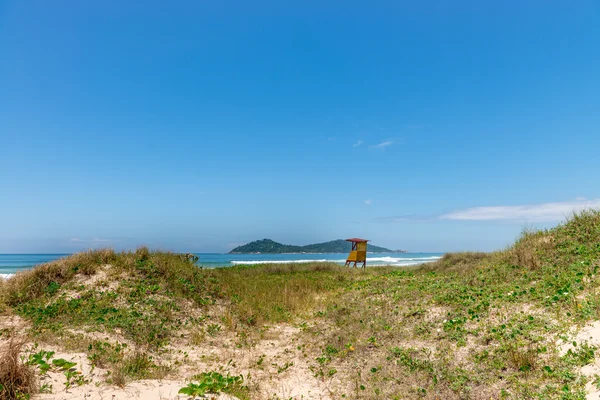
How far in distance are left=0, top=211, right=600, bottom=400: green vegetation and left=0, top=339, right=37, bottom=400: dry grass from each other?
0.13 feet

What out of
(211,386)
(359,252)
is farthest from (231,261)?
(211,386)

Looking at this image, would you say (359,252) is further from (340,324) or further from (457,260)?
(340,324)

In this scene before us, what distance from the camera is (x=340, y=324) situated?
12.1 m

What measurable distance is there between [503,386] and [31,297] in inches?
628

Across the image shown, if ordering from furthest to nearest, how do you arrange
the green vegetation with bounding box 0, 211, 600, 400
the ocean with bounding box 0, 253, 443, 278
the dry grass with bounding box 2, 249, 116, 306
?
the ocean with bounding box 0, 253, 443, 278 < the dry grass with bounding box 2, 249, 116, 306 < the green vegetation with bounding box 0, 211, 600, 400

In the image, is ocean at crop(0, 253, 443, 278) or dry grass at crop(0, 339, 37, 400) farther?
ocean at crop(0, 253, 443, 278)

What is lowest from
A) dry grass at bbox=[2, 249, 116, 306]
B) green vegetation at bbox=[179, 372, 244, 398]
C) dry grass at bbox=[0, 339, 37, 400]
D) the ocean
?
the ocean

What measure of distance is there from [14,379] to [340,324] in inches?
351

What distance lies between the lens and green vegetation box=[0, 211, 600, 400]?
23.9 ft

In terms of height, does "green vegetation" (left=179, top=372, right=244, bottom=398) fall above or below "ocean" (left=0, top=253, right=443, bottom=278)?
above

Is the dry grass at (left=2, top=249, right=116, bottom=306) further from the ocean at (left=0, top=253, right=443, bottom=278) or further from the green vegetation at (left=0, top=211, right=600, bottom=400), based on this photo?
the ocean at (left=0, top=253, right=443, bottom=278)

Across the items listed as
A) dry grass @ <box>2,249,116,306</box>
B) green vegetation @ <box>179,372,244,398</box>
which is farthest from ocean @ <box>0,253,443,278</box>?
green vegetation @ <box>179,372,244,398</box>

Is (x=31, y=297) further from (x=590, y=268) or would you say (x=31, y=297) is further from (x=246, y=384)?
(x=590, y=268)

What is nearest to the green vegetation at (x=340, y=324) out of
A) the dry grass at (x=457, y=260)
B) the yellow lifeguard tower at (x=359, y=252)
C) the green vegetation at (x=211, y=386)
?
the green vegetation at (x=211, y=386)
